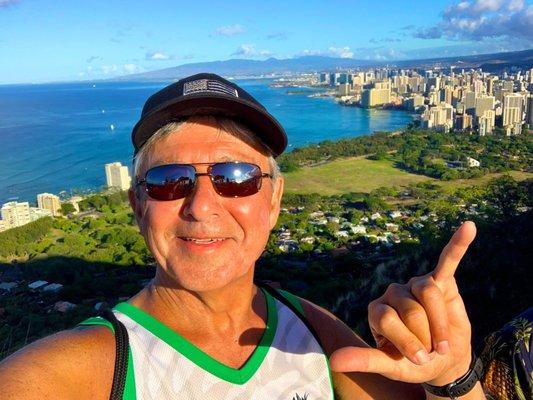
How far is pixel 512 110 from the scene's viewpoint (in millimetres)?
23953

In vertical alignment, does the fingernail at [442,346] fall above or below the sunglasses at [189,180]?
below

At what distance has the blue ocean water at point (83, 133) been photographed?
60.5 ft

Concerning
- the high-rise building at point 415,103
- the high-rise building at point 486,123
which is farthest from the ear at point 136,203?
the high-rise building at point 415,103

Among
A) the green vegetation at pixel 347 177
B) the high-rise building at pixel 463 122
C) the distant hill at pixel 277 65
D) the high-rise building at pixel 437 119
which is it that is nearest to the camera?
the green vegetation at pixel 347 177

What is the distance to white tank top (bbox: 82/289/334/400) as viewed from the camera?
21.9 inches

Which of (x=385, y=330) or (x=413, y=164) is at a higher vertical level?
(x=385, y=330)

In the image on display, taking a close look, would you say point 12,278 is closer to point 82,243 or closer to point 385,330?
point 82,243

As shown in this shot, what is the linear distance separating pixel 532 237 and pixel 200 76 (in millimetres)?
3443

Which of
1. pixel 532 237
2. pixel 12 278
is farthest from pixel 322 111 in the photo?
pixel 532 237

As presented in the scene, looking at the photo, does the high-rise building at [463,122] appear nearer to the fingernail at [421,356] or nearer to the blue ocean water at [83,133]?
the blue ocean water at [83,133]

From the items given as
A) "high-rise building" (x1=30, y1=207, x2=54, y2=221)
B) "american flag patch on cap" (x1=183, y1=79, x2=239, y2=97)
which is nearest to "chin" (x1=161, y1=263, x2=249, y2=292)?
"american flag patch on cap" (x1=183, y1=79, x2=239, y2=97)

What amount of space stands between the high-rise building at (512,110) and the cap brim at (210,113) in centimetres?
2562

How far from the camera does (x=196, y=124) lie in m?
0.65

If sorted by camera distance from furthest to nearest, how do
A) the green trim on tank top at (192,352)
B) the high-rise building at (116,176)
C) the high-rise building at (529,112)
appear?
the high-rise building at (529,112)
the high-rise building at (116,176)
the green trim on tank top at (192,352)
